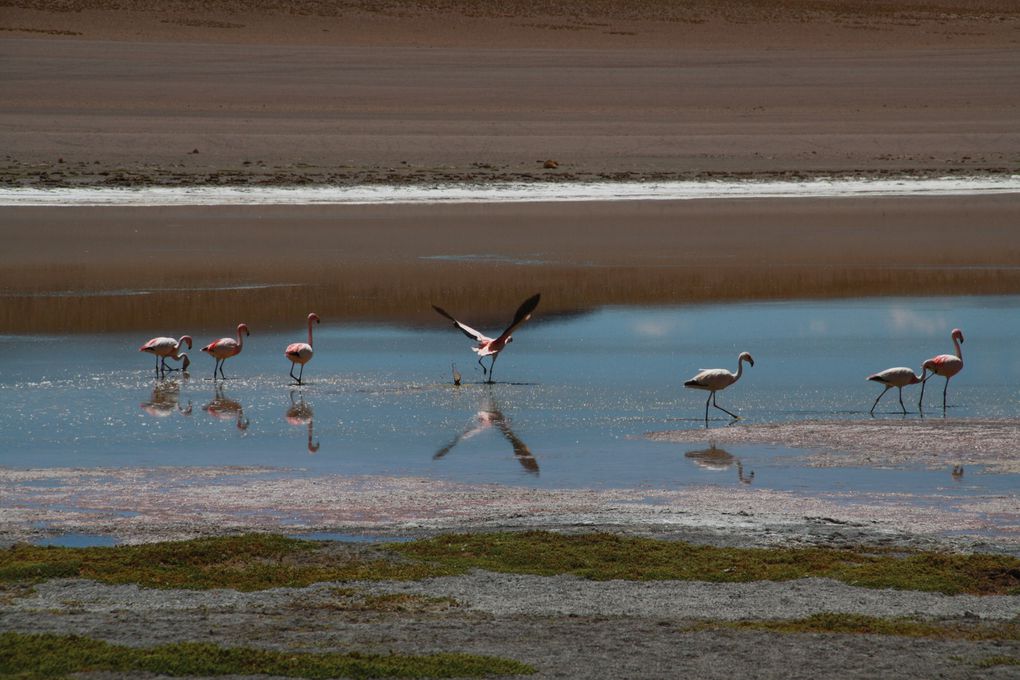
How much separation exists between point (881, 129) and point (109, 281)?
1192 inches

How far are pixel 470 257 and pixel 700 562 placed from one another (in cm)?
1581

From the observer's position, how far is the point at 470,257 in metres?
23.6

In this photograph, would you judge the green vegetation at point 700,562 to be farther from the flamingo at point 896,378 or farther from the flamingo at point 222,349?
the flamingo at point 222,349

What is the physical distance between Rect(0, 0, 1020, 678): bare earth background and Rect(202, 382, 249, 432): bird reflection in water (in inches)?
103

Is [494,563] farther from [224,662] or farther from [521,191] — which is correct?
[521,191]

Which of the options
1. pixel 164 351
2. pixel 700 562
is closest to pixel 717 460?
pixel 700 562

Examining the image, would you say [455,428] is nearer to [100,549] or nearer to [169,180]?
[100,549]

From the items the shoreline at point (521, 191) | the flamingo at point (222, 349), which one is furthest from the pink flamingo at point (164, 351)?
the shoreline at point (521, 191)

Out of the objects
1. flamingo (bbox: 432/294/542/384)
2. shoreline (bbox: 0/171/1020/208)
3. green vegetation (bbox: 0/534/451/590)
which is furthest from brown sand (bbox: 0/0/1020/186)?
green vegetation (bbox: 0/534/451/590)

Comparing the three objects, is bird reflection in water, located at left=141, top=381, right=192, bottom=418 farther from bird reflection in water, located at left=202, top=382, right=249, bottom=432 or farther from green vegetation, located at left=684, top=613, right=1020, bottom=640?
green vegetation, located at left=684, top=613, right=1020, bottom=640

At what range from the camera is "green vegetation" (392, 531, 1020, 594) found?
7.75m

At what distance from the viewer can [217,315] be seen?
18953 millimetres

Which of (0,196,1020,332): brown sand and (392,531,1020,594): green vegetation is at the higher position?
(0,196,1020,332): brown sand

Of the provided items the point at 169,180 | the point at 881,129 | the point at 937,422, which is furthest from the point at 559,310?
the point at 881,129
